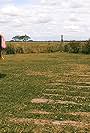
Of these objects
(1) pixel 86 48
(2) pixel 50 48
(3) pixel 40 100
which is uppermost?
(3) pixel 40 100

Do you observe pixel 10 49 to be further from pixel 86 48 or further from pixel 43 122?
pixel 43 122

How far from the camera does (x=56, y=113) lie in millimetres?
13648

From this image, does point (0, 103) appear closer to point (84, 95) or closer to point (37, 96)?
point (37, 96)

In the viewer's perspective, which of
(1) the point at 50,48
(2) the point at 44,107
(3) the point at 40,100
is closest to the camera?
(2) the point at 44,107

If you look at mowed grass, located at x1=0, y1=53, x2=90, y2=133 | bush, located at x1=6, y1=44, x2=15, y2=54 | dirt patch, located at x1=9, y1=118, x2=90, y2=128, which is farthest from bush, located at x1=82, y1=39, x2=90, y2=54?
dirt patch, located at x1=9, y1=118, x2=90, y2=128

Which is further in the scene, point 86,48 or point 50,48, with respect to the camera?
point 50,48

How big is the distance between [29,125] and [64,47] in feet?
177

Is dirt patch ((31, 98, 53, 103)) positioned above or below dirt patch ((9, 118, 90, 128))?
below

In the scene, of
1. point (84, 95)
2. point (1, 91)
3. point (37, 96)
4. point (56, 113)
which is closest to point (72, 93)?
point (84, 95)

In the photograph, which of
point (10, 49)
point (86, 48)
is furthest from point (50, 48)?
point (10, 49)

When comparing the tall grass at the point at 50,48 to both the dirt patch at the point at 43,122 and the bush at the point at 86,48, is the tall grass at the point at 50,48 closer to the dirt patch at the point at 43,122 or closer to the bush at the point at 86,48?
the bush at the point at 86,48

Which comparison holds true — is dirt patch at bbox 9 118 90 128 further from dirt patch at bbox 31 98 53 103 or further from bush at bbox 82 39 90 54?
bush at bbox 82 39 90 54

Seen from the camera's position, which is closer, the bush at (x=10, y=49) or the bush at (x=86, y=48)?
the bush at (x=86, y=48)

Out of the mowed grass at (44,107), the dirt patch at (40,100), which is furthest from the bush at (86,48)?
the dirt patch at (40,100)
